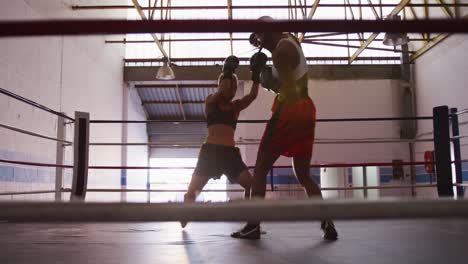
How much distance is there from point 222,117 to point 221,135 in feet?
0.32

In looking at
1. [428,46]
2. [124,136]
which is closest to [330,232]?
[428,46]

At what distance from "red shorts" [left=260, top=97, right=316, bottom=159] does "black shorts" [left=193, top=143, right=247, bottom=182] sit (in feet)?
1.32

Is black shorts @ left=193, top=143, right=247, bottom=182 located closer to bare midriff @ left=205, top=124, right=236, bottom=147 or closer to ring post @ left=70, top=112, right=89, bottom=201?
bare midriff @ left=205, top=124, right=236, bottom=147

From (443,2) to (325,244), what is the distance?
7849 mm

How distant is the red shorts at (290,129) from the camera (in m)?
2.06

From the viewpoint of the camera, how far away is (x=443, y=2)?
838cm

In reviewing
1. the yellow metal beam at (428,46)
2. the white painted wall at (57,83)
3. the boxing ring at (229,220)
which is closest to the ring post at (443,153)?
the boxing ring at (229,220)

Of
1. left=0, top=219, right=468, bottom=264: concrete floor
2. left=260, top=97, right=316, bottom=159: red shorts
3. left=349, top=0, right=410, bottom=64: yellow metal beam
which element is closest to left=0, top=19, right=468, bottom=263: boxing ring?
left=0, top=219, right=468, bottom=264: concrete floor

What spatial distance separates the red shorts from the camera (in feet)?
6.77

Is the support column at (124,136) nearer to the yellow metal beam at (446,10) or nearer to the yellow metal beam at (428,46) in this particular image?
the yellow metal beam at (428,46)

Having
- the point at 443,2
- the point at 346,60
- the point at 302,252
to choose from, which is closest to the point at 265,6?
the point at 346,60

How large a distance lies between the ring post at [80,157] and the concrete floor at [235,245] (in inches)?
29.7

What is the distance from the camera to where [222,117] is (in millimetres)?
2510

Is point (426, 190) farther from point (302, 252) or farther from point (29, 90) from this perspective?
point (302, 252)
